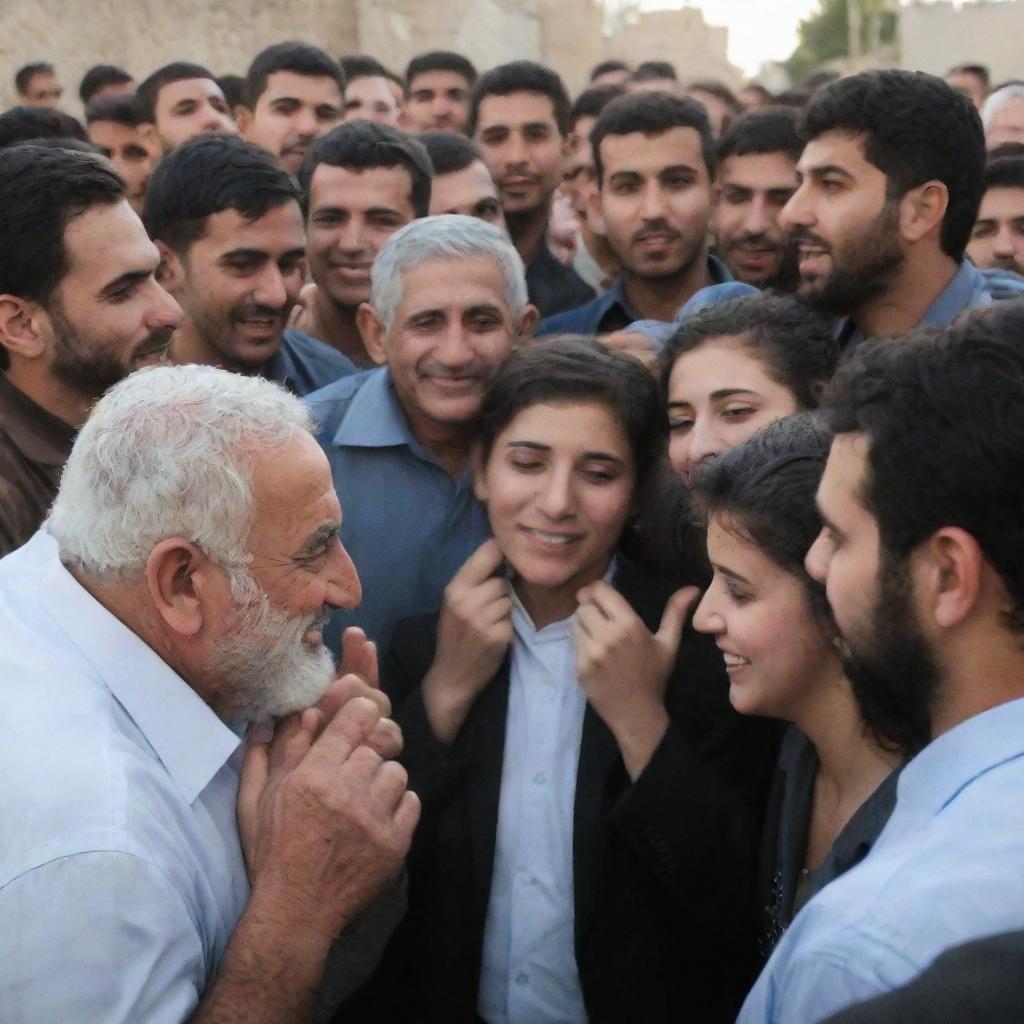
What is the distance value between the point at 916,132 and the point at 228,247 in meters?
2.06

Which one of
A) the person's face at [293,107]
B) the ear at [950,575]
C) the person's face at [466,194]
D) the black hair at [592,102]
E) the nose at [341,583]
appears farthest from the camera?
the black hair at [592,102]

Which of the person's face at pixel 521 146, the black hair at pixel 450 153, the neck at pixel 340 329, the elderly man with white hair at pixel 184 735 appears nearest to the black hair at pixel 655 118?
the black hair at pixel 450 153

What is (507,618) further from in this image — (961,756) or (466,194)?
(466,194)

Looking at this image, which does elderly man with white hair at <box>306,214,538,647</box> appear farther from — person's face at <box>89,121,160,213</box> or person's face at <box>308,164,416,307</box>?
person's face at <box>89,121,160,213</box>

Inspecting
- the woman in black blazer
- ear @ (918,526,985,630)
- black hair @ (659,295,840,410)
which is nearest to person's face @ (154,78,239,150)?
black hair @ (659,295,840,410)

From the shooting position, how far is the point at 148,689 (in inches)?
83.0

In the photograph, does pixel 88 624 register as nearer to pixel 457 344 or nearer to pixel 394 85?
pixel 457 344

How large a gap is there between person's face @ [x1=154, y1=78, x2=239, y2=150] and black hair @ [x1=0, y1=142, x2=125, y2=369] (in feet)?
13.1

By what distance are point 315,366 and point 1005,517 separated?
3271 millimetres

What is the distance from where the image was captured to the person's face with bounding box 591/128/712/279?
15.8 feet

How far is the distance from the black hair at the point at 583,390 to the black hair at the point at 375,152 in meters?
1.94

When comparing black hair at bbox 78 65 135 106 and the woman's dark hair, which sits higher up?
the woman's dark hair

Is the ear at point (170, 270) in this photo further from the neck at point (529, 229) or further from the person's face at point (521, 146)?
the person's face at point (521, 146)

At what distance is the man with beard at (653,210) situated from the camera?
4.82m
